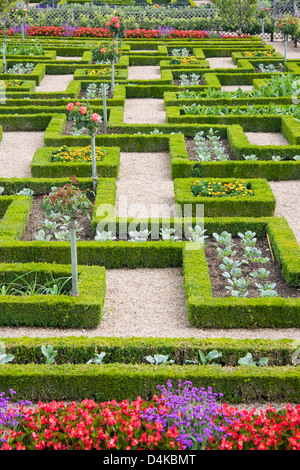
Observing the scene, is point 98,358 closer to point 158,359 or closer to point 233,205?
point 158,359

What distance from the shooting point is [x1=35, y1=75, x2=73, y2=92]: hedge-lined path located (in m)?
20.8

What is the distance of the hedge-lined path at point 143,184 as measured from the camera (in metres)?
12.2

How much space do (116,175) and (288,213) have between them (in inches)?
153

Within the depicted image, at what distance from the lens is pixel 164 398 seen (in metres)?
6.33

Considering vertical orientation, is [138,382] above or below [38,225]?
above

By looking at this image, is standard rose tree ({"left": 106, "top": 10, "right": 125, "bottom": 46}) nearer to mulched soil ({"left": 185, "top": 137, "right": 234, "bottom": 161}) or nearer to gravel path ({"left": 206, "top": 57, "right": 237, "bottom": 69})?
gravel path ({"left": 206, "top": 57, "right": 237, "bottom": 69})

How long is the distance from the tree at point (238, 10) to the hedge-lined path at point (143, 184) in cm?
1436

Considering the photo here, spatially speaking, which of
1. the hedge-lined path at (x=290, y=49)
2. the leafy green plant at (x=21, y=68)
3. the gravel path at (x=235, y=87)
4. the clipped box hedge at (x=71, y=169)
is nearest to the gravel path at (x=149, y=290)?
the clipped box hedge at (x=71, y=169)

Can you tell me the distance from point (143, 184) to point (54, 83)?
32.1 feet

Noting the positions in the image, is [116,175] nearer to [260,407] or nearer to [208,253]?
[208,253]

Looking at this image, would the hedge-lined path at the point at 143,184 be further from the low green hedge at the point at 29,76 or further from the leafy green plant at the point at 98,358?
the low green hedge at the point at 29,76

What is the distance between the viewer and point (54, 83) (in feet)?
71.1

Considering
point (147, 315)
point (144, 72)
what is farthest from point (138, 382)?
point (144, 72)

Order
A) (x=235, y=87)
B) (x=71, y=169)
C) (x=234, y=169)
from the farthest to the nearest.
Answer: (x=235, y=87) < (x=234, y=169) < (x=71, y=169)
